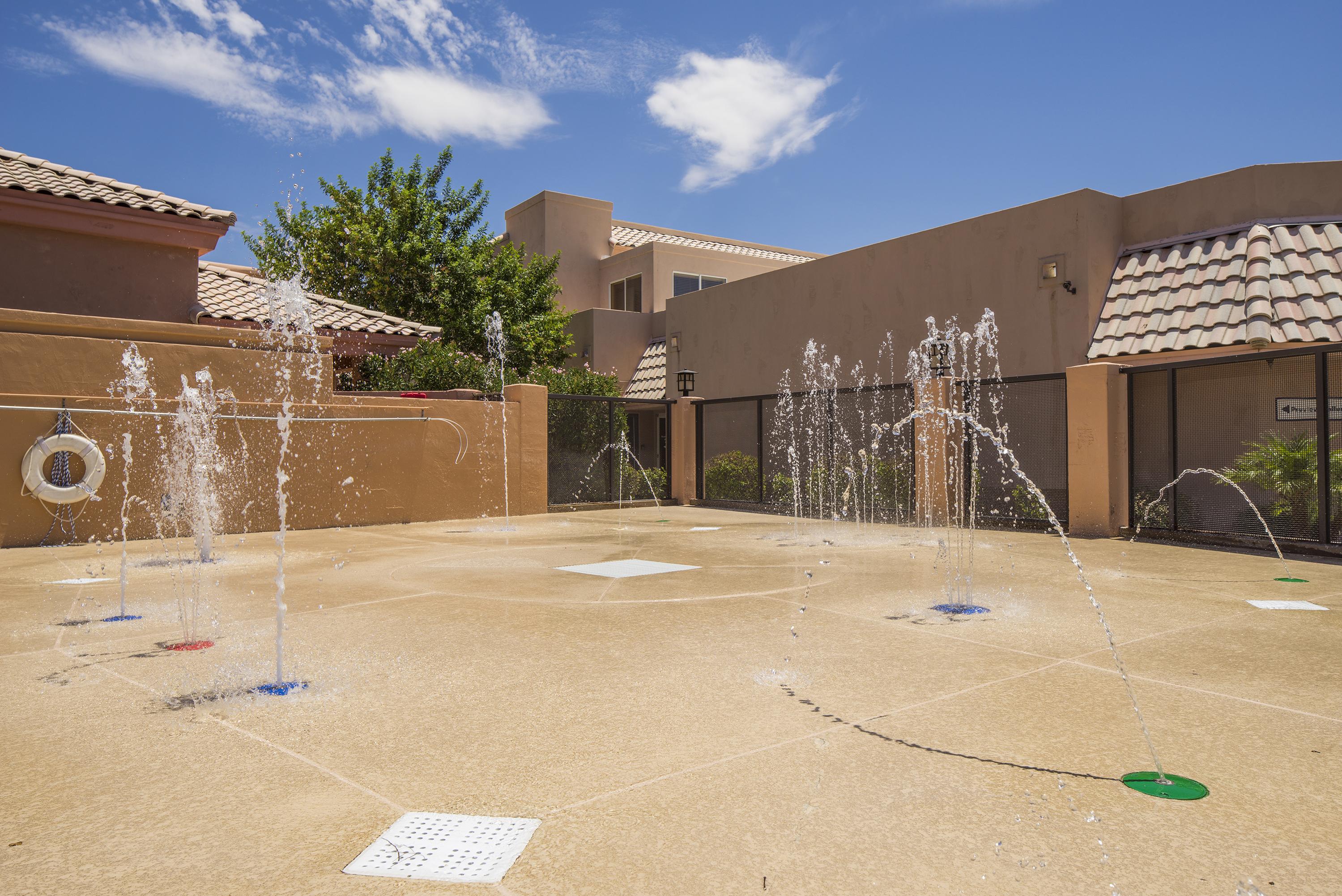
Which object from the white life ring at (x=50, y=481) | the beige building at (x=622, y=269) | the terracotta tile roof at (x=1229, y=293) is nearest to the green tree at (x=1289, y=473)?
the terracotta tile roof at (x=1229, y=293)

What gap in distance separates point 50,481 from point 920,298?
1404 cm

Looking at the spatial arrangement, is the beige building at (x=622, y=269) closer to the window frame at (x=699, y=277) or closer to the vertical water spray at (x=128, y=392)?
the window frame at (x=699, y=277)

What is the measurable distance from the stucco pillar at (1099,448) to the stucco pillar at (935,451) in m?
2.10

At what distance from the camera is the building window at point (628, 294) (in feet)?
85.7

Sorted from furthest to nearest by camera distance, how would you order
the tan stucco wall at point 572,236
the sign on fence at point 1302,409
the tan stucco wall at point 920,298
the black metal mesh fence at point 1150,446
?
1. the tan stucco wall at point 572,236
2. the tan stucco wall at point 920,298
3. the black metal mesh fence at point 1150,446
4. the sign on fence at point 1302,409

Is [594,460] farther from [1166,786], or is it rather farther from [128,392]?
[1166,786]

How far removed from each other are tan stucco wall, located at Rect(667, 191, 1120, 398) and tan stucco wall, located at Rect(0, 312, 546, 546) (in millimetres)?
6450

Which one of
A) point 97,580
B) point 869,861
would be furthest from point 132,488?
point 869,861

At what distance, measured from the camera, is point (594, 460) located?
65.6 ft

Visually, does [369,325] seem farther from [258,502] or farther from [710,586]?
[710,586]

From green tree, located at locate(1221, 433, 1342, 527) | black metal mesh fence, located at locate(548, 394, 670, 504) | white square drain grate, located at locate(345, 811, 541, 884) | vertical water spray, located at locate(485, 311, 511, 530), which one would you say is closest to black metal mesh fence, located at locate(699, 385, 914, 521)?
black metal mesh fence, located at locate(548, 394, 670, 504)

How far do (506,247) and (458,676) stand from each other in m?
21.8

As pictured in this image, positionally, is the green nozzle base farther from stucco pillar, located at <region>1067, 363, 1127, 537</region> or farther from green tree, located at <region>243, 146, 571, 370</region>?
green tree, located at <region>243, 146, 571, 370</region>

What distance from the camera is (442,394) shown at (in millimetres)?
15570
